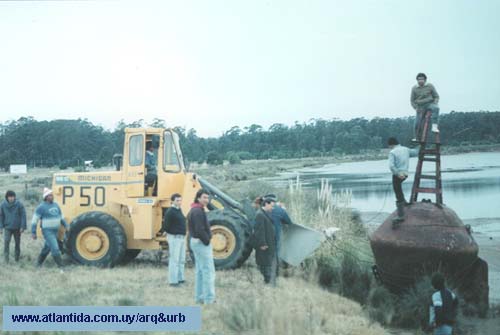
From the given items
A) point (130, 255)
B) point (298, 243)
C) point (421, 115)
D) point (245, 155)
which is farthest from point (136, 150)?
point (245, 155)

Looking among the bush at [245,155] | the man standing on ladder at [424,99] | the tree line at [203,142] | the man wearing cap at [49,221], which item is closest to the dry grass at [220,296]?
the man wearing cap at [49,221]

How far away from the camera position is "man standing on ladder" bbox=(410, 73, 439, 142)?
33.6 feet

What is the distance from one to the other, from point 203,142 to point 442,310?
8676 cm

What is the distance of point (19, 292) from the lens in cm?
937

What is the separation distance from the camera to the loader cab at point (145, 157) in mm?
A: 12336

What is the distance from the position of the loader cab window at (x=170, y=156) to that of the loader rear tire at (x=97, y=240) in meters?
1.53

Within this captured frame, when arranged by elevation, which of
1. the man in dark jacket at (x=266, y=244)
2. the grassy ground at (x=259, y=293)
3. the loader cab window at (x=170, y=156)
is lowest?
the grassy ground at (x=259, y=293)

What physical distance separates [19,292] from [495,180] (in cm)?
3647

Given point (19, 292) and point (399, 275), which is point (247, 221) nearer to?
point (399, 275)

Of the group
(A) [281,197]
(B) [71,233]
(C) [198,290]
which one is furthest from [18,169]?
(C) [198,290]

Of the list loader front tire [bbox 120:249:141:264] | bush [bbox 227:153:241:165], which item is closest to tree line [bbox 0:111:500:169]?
bush [bbox 227:153:241:165]

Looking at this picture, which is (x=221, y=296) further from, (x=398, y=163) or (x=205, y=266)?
(x=398, y=163)

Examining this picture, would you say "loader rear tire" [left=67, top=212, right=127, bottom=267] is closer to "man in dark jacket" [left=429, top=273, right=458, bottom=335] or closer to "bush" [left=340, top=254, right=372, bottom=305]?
"bush" [left=340, top=254, right=372, bottom=305]

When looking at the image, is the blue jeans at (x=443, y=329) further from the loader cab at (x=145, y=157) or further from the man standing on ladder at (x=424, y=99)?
the loader cab at (x=145, y=157)
